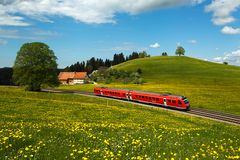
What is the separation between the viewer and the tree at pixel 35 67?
77.3m

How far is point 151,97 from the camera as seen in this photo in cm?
5844

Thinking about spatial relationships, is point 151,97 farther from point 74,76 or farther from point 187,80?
point 74,76

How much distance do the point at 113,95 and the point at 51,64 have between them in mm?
21812

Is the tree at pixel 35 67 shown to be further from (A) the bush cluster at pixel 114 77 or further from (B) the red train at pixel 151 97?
(A) the bush cluster at pixel 114 77

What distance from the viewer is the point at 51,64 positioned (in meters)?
81.1

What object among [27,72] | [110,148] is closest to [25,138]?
[110,148]

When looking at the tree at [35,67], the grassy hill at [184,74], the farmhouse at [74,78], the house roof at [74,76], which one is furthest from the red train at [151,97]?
the house roof at [74,76]

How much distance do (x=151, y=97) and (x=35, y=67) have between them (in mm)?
36928

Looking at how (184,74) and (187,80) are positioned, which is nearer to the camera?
(187,80)

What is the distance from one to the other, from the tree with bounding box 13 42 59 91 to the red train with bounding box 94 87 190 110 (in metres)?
16.3

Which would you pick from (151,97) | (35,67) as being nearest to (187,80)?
(35,67)

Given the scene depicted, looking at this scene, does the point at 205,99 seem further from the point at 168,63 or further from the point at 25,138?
the point at 168,63

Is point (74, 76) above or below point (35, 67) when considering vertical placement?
below

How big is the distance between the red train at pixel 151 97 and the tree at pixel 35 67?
16.3 metres
